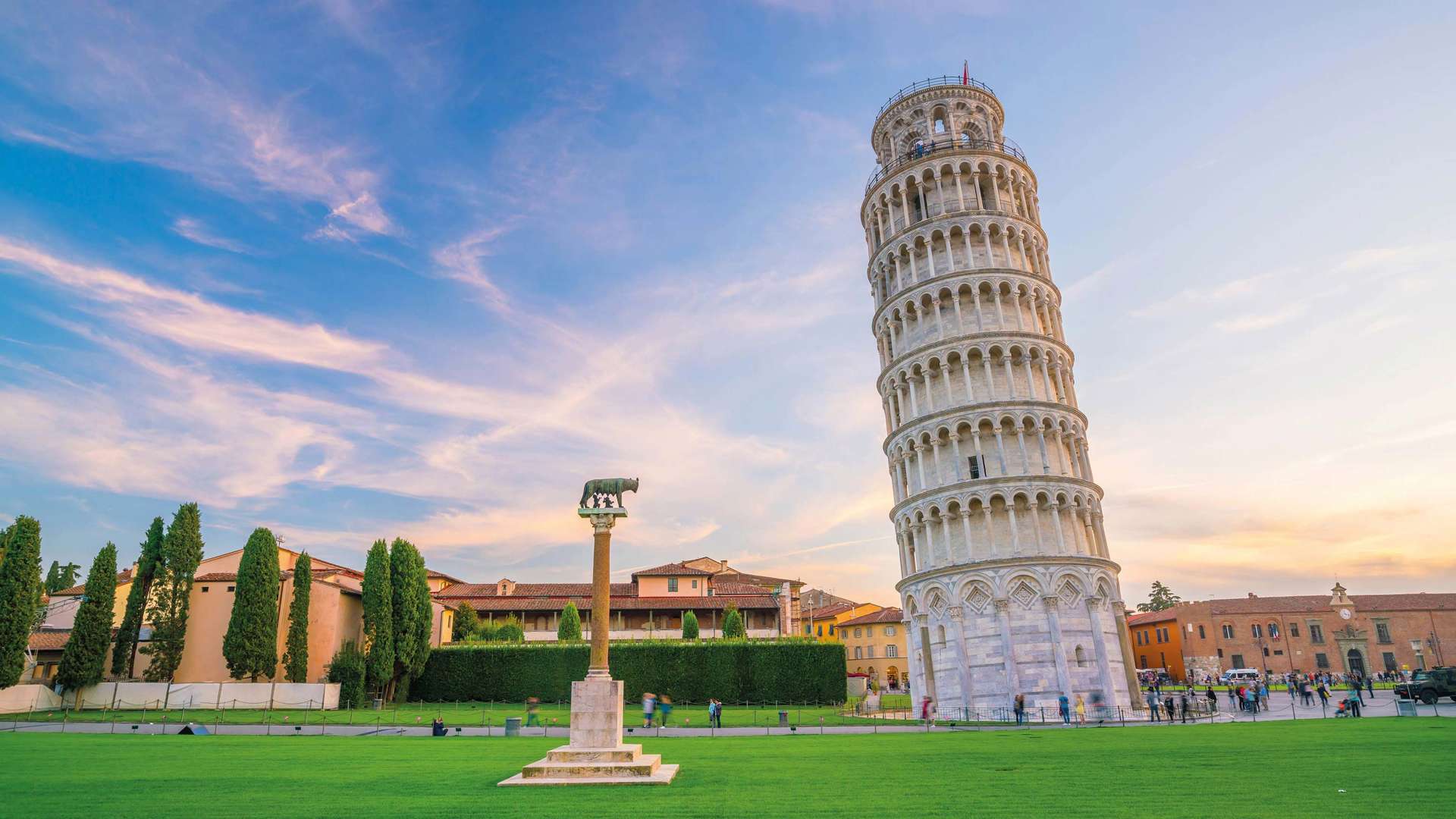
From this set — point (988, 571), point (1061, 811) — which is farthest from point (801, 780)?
point (988, 571)

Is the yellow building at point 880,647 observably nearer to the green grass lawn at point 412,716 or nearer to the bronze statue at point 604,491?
the green grass lawn at point 412,716

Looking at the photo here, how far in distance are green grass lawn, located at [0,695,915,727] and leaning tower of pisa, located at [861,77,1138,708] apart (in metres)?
7.12

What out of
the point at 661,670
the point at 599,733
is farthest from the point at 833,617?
the point at 599,733

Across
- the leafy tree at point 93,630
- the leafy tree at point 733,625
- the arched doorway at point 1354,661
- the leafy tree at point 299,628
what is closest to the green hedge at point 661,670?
the leafy tree at point 733,625

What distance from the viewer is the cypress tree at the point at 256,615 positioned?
151ft

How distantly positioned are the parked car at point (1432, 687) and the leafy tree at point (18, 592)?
72.1m

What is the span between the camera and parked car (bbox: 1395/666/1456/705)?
38.3 meters

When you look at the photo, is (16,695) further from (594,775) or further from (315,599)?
A: (594,775)

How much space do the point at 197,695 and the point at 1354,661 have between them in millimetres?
114465

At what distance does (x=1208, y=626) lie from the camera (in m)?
91.2

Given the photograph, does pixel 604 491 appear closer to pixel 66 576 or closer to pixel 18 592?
pixel 18 592

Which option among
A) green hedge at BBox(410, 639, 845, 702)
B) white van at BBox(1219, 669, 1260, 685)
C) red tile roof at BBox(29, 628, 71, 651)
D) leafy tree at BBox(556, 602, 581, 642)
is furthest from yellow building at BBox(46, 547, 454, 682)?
white van at BBox(1219, 669, 1260, 685)

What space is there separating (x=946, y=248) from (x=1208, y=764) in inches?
1430

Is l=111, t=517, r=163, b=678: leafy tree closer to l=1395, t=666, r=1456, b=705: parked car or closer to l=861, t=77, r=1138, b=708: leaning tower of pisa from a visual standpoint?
l=861, t=77, r=1138, b=708: leaning tower of pisa
